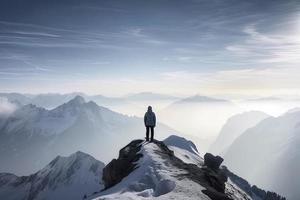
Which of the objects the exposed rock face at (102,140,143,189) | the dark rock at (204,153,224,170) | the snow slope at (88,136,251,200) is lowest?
the dark rock at (204,153,224,170)

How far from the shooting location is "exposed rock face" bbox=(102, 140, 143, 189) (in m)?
46.9

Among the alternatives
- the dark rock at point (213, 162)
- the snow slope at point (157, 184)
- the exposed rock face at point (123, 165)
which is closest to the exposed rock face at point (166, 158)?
the exposed rock face at point (123, 165)

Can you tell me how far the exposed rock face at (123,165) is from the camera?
46.9 meters

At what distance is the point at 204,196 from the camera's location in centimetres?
3139

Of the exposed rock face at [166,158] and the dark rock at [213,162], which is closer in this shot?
the exposed rock face at [166,158]

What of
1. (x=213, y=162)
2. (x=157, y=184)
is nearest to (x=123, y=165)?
(x=157, y=184)

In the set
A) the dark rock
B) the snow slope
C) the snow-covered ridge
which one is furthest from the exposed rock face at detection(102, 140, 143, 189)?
the dark rock

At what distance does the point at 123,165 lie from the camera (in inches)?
1943

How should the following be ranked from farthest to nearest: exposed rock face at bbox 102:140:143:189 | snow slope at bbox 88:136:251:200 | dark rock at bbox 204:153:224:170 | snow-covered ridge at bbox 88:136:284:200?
dark rock at bbox 204:153:224:170 → exposed rock face at bbox 102:140:143:189 → snow-covered ridge at bbox 88:136:284:200 → snow slope at bbox 88:136:251:200

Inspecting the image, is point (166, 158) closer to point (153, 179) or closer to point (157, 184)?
point (153, 179)

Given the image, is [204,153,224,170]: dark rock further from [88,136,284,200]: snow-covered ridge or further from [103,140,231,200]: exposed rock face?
[88,136,284,200]: snow-covered ridge

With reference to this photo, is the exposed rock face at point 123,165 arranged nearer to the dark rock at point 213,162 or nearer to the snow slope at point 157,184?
the snow slope at point 157,184

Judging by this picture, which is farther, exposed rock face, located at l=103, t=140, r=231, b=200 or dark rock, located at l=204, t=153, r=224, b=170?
dark rock, located at l=204, t=153, r=224, b=170

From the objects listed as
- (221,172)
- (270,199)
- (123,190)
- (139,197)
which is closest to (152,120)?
(221,172)
